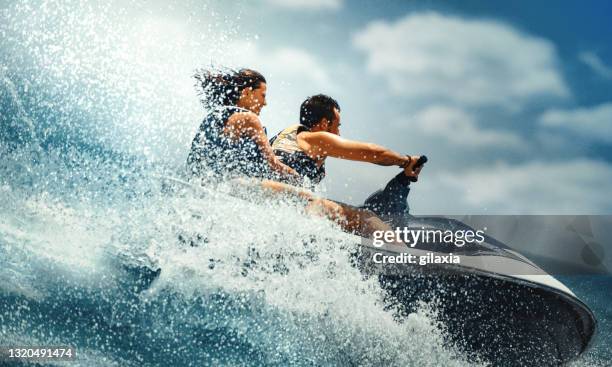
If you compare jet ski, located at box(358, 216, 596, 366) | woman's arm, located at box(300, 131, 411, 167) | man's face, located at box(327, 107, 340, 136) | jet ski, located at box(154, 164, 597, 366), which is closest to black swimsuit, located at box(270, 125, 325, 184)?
woman's arm, located at box(300, 131, 411, 167)

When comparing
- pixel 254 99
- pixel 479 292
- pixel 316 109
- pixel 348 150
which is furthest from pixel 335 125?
pixel 479 292

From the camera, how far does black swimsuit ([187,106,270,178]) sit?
291cm

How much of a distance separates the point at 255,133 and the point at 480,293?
175cm

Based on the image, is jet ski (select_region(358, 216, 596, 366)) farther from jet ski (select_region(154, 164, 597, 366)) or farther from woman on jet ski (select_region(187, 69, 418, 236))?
woman on jet ski (select_region(187, 69, 418, 236))

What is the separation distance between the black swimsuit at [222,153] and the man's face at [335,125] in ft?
1.99

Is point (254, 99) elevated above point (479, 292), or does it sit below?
above

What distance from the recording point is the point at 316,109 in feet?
10.7

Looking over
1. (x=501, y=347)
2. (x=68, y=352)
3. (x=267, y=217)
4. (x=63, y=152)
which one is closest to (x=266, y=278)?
(x=267, y=217)

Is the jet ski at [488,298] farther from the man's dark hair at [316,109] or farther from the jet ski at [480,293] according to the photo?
the man's dark hair at [316,109]

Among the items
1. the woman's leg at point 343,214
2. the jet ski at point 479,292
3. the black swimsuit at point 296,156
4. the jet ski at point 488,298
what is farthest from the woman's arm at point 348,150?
the jet ski at point 488,298

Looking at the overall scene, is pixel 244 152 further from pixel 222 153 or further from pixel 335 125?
pixel 335 125

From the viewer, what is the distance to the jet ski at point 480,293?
2.94m

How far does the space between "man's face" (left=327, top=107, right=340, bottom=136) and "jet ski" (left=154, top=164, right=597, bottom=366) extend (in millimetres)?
543

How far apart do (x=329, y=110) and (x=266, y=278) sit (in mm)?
1231
